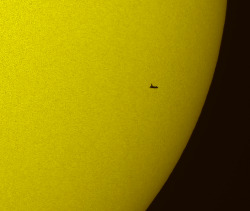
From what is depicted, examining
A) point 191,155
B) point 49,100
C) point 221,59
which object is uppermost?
point 221,59

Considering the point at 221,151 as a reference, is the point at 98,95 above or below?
above

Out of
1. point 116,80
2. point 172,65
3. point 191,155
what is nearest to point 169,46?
point 172,65

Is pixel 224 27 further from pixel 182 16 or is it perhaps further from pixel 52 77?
pixel 52 77

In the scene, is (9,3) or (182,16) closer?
(9,3)

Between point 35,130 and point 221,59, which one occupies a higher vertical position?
point 221,59

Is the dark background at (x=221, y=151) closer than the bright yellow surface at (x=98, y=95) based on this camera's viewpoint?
No
